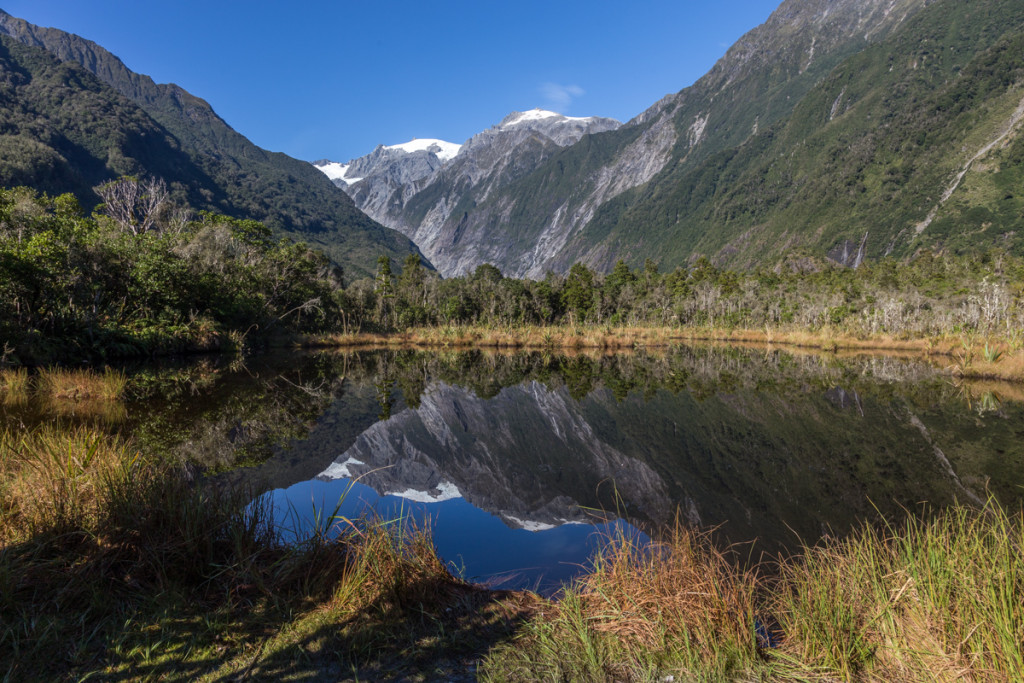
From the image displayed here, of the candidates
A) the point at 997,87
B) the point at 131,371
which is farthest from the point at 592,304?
the point at 997,87

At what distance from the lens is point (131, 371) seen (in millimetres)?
15047

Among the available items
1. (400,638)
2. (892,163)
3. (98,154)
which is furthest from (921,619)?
(892,163)

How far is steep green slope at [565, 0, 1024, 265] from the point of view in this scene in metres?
101

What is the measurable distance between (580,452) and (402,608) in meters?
5.84

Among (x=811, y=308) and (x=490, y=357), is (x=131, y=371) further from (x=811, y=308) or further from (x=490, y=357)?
(x=811, y=308)

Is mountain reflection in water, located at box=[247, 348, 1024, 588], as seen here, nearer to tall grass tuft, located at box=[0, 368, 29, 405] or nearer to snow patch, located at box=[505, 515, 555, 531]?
snow patch, located at box=[505, 515, 555, 531]

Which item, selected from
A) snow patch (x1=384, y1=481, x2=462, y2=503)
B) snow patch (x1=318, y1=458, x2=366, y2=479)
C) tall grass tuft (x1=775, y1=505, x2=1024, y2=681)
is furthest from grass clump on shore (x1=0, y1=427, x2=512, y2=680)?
snow patch (x1=318, y1=458, x2=366, y2=479)

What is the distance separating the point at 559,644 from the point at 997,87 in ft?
577

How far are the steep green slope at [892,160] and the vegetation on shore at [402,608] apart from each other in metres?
108

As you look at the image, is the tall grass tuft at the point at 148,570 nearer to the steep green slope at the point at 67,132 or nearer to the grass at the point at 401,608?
the grass at the point at 401,608

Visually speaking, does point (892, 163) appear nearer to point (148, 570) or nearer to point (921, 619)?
point (921, 619)

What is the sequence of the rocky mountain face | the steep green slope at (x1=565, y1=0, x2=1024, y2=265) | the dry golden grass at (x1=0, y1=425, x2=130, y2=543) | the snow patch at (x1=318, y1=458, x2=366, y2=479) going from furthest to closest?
the steep green slope at (x1=565, y1=0, x2=1024, y2=265)
the snow patch at (x1=318, y1=458, x2=366, y2=479)
the rocky mountain face
the dry golden grass at (x1=0, y1=425, x2=130, y2=543)

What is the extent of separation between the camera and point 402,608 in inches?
130

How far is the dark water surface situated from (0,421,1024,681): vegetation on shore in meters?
0.69
